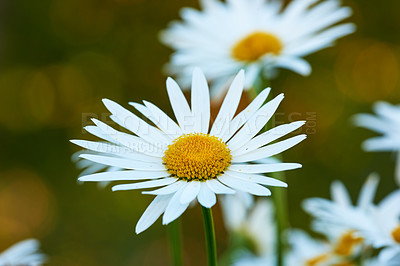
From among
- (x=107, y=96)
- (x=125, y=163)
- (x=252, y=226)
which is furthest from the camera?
(x=107, y=96)

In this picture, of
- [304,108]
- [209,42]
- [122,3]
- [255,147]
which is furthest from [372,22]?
[255,147]

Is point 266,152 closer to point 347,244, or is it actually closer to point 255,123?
point 255,123

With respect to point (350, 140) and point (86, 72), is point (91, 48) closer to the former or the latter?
point (86, 72)

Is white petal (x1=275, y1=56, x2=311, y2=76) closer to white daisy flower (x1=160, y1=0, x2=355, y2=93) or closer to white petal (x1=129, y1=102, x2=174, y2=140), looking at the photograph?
white daisy flower (x1=160, y1=0, x2=355, y2=93)

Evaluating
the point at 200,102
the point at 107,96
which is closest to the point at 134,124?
the point at 200,102

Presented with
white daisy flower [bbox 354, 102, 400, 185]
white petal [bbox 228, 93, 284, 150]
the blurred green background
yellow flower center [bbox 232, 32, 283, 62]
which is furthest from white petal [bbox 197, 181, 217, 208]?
the blurred green background

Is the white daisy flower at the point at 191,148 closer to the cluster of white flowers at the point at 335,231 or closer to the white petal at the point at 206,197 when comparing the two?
the white petal at the point at 206,197

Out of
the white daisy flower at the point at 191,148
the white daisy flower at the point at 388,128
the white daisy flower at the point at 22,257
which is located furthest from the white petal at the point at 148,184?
the white daisy flower at the point at 388,128
